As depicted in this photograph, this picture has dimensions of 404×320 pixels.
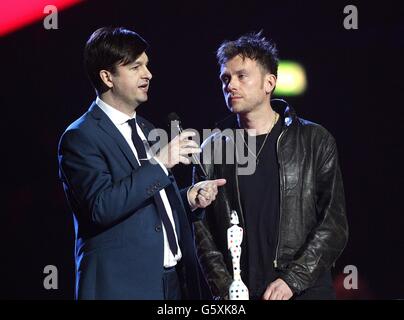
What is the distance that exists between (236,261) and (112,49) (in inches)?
31.9

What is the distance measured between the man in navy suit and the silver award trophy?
0.12 m

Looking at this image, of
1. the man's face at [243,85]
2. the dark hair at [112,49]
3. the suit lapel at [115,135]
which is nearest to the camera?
the suit lapel at [115,135]

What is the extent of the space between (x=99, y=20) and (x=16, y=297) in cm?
136

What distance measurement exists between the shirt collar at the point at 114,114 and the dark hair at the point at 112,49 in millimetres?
103

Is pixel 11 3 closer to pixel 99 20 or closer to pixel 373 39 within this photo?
pixel 99 20

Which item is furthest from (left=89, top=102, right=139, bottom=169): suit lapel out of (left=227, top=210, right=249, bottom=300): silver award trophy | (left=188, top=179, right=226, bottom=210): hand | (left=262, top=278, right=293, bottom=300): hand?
(left=262, top=278, right=293, bottom=300): hand

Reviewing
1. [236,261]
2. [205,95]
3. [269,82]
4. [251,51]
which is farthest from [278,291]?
[205,95]

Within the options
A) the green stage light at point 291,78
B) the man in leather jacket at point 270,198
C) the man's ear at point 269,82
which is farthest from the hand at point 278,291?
the green stage light at point 291,78

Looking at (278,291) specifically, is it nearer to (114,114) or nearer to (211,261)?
(211,261)

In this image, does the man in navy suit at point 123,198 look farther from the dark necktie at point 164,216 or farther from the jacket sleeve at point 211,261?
the jacket sleeve at point 211,261

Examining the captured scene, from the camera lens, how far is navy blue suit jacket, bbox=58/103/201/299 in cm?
203

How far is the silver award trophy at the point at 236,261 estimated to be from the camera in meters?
2.20

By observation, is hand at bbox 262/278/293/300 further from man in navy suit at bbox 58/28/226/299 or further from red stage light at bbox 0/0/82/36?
red stage light at bbox 0/0/82/36

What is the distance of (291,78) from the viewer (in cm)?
315
